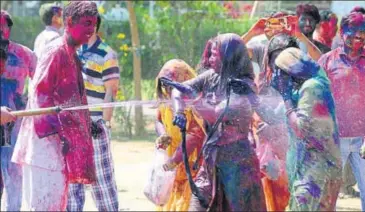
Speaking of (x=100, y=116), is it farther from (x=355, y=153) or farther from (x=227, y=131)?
(x=355, y=153)

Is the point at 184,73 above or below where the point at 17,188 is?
above

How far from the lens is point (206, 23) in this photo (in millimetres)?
15578

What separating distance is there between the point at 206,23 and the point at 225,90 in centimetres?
899

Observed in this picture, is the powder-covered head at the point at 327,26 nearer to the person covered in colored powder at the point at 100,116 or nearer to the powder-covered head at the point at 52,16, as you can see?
the powder-covered head at the point at 52,16

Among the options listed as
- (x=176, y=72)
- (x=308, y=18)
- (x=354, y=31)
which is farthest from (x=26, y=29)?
(x=354, y=31)

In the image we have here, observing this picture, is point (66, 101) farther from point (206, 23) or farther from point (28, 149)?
point (206, 23)

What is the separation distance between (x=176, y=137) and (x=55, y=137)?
1.33 m

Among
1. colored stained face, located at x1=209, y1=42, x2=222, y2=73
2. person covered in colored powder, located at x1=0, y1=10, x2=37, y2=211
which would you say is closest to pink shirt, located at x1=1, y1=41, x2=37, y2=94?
person covered in colored powder, located at x1=0, y1=10, x2=37, y2=211

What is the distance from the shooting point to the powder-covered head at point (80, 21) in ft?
23.0

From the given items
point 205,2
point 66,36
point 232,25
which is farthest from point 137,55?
point 66,36

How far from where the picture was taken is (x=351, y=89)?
7.54 m

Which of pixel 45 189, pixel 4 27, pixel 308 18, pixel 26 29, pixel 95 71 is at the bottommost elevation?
pixel 26 29

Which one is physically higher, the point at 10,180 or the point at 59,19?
the point at 59,19

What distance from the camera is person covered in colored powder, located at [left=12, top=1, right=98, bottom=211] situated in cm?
675
